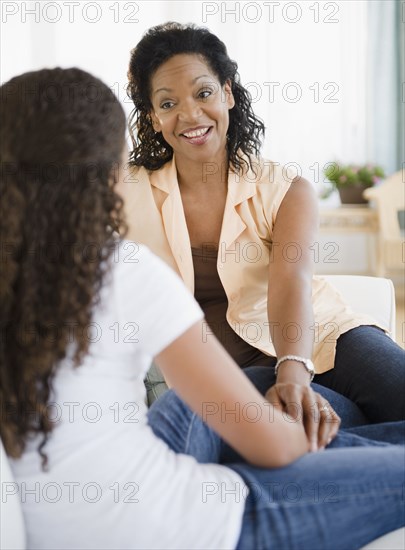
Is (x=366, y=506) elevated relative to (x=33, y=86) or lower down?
lower down

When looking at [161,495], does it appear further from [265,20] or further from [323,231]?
[265,20]

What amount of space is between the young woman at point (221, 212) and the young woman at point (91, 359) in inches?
29.3

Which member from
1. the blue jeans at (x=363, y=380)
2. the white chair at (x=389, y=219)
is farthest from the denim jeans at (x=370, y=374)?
the white chair at (x=389, y=219)

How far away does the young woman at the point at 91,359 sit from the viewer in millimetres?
995

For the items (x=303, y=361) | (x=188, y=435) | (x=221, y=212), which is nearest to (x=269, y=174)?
(x=221, y=212)

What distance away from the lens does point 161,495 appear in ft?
3.34

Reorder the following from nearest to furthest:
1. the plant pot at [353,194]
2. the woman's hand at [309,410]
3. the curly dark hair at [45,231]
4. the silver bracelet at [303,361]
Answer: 1. the curly dark hair at [45,231]
2. the woman's hand at [309,410]
3. the silver bracelet at [303,361]
4. the plant pot at [353,194]

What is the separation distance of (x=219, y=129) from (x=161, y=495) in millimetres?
1123

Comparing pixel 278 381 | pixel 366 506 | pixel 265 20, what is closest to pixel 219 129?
pixel 278 381

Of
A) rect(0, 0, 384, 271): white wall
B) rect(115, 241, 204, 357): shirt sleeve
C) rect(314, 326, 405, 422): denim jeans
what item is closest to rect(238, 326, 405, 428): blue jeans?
rect(314, 326, 405, 422): denim jeans

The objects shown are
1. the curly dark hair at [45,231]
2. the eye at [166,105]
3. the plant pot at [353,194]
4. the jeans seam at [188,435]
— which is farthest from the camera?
the plant pot at [353,194]

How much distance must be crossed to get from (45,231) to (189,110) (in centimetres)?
96

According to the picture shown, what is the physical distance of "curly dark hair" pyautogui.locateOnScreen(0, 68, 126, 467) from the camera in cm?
99

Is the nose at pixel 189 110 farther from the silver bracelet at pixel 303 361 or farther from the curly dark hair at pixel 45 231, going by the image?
the curly dark hair at pixel 45 231
